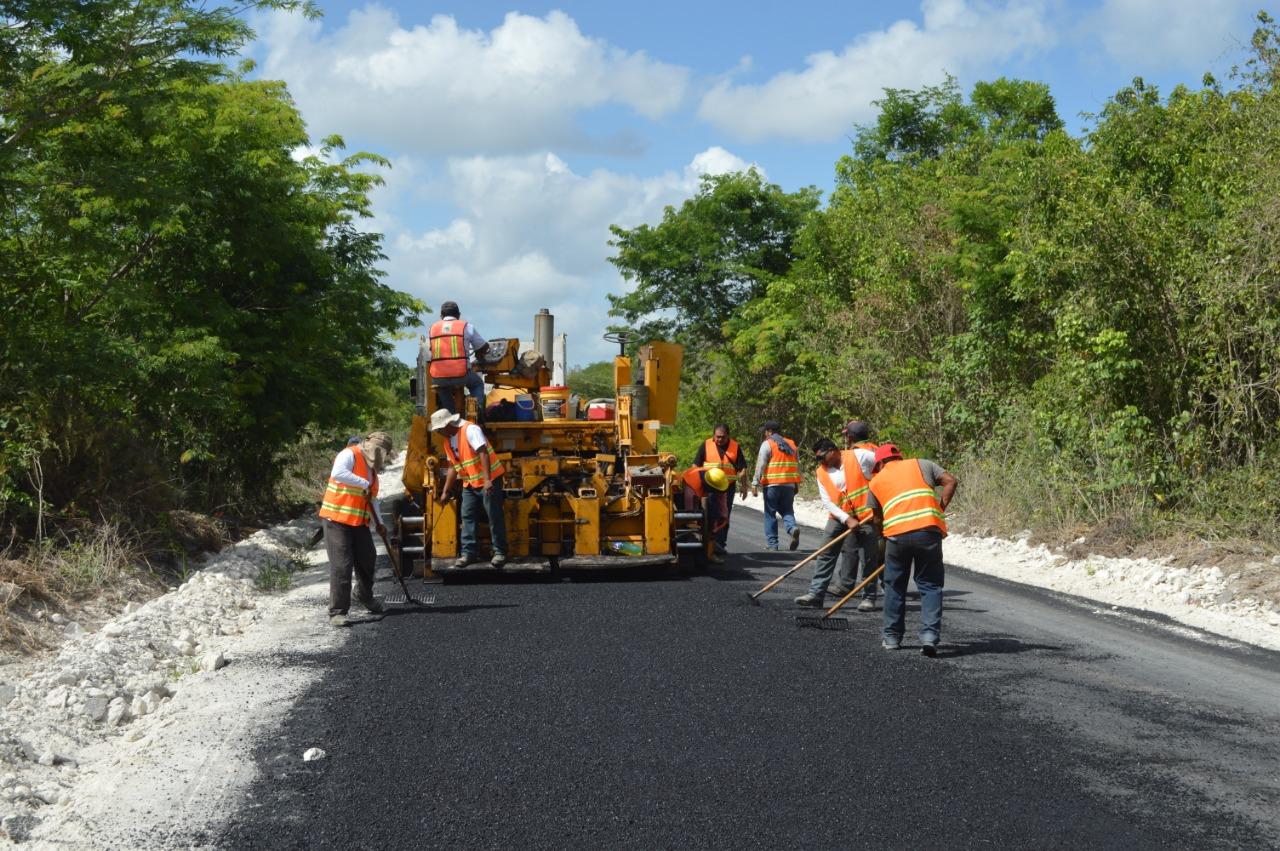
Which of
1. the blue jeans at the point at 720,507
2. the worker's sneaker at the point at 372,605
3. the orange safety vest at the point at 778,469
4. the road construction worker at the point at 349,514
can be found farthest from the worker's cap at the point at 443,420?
the orange safety vest at the point at 778,469

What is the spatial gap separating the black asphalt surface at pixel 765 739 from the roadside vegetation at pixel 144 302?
4642 millimetres

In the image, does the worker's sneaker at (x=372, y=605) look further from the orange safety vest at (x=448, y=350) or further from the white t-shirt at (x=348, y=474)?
the orange safety vest at (x=448, y=350)

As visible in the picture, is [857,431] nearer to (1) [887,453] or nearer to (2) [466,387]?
(1) [887,453]

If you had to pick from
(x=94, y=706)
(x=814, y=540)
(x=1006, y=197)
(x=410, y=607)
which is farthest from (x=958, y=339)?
(x=94, y=706)

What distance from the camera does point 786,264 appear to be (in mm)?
36031

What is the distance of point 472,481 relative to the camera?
11844mm

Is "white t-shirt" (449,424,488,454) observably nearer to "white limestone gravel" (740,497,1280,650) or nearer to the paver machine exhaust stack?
the paver machine exhaust stack

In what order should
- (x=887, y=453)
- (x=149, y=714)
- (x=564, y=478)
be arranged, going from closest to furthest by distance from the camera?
(x=149, y=714) < (x=887, y=453) < (x=564, y=478)

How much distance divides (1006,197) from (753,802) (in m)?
14.4

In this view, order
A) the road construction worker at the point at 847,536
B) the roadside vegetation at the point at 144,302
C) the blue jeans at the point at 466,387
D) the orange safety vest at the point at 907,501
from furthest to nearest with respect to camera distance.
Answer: the blue jeans at the point at 466,387 < the roadside vegetation at the point at 144,302 < the road construction worker at the point at 847,536 < the orange safety vest at the point at 907,501

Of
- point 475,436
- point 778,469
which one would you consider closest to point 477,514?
point 475,436

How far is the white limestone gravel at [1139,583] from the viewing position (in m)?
10.2

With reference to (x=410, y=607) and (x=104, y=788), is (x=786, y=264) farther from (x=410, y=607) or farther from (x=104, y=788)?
(x=104, y=788)

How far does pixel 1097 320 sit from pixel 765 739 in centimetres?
1024
